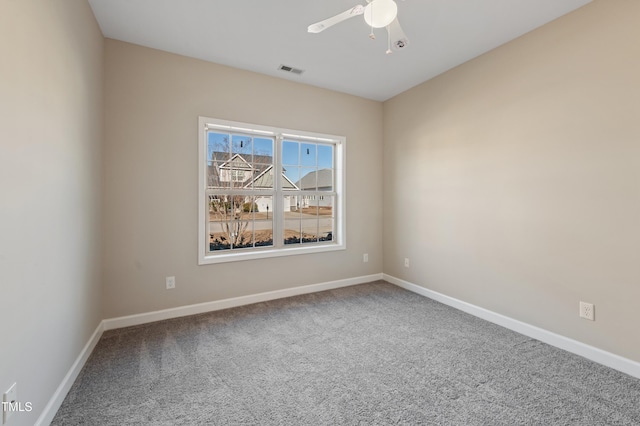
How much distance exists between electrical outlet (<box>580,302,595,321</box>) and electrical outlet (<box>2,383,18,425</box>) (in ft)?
11.4

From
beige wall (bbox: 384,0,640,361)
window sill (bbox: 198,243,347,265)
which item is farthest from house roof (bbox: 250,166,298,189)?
beige wall (bbox: 384,0,640,361)

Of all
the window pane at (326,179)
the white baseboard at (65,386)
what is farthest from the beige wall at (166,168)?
the window pane at (326,179)

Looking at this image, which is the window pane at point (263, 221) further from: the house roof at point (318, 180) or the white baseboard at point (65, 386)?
the white baseboard at point (65, 386)

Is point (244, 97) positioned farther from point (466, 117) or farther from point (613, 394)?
point (613, 394)

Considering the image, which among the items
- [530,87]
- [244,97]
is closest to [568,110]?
[530,87]

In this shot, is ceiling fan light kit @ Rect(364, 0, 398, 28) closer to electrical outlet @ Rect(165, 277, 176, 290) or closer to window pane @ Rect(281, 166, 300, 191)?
window pane @ Rect(281, 166, 300, 191)

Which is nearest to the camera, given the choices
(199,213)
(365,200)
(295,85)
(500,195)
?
(500,195)

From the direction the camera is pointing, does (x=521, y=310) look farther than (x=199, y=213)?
No

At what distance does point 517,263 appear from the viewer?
8.42 feet

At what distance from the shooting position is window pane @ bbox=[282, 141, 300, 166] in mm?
3562

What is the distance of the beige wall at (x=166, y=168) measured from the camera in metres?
2.59

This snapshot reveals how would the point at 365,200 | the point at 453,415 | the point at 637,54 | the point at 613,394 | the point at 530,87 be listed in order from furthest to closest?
the point at 365,200
the point at 530,87
the point at 637,54
the point at 613,394
the point at 453,415

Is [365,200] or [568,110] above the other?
[568,110]

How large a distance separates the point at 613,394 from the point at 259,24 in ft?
12.0
